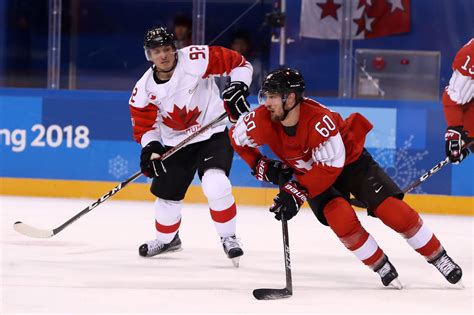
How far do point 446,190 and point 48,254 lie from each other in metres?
2.99

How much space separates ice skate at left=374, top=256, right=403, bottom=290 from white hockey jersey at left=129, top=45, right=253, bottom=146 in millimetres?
1072

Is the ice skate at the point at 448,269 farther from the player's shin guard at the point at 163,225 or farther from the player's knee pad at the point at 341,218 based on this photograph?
the player's shin guard at the point at 163,225

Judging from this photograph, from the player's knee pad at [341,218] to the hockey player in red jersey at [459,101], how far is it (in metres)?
0.88

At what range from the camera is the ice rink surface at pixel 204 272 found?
3289 mm

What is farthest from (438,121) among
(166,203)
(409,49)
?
(166,203)

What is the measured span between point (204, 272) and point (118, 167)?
274 centimetres

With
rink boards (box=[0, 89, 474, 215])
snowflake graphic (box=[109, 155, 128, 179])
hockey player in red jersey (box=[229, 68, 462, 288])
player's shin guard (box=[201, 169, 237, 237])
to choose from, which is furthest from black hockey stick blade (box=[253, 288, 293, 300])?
snowflake graphic (box=[109, 155, 128, 179])

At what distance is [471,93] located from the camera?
4.41m

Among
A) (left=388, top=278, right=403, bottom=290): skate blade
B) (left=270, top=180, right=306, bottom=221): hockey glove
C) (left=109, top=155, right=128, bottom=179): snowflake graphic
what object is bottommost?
(left=109, top=155, right=128, bottom=179): snowflake graphic

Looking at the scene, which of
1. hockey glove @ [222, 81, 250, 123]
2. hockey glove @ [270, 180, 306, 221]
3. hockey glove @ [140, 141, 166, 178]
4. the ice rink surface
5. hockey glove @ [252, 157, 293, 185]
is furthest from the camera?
hockey glove @ [140, 141, 166, 178]

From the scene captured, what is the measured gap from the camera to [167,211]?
436 centimetres

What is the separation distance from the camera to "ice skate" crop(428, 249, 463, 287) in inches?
142

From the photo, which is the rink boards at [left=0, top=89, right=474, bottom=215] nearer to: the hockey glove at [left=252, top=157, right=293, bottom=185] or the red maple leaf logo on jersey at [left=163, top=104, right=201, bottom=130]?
the red maple leaf logo on jersey at [left=163, top=104, right=201, bottom=130]

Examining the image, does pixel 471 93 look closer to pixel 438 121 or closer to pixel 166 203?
pixel 166 203
